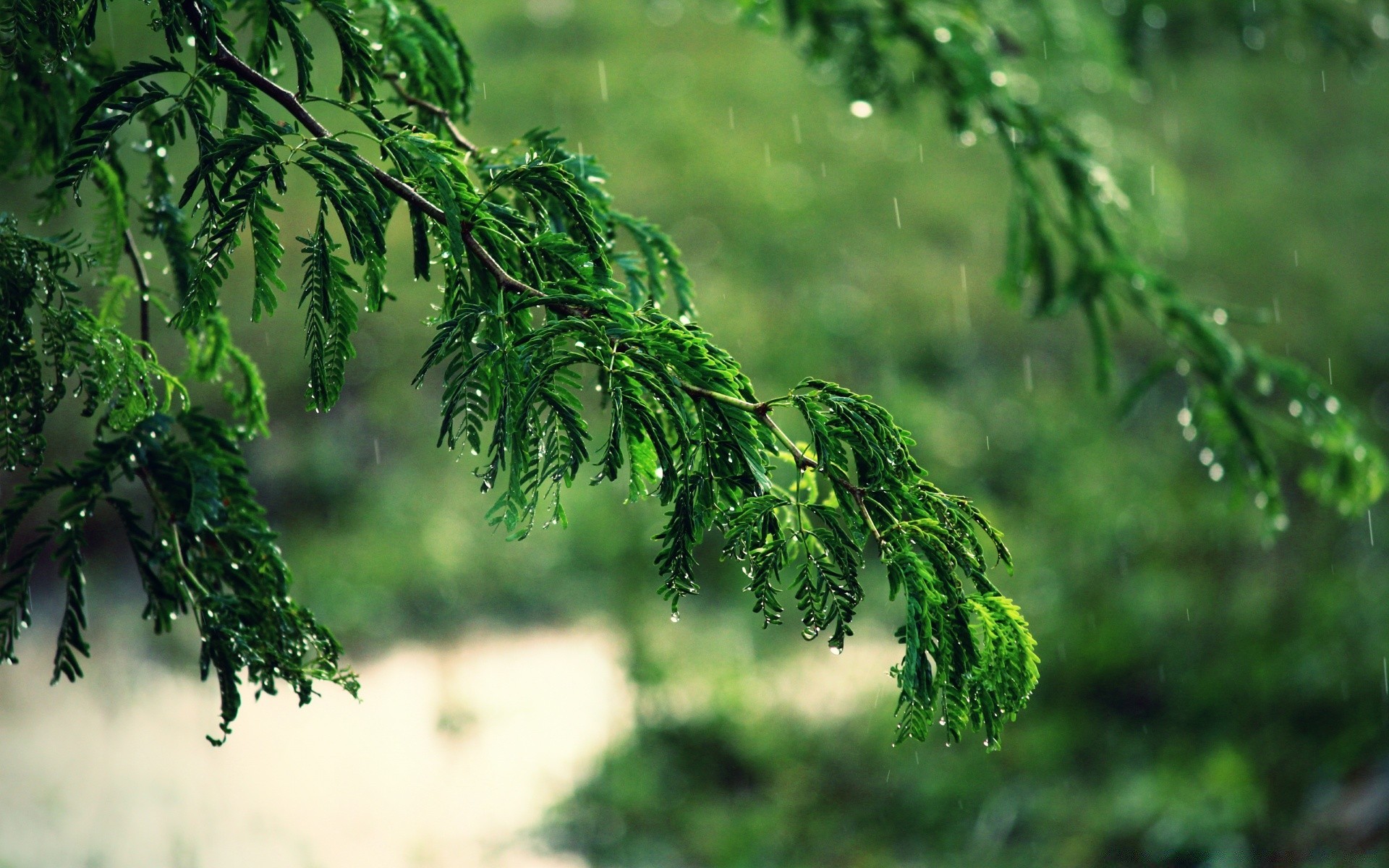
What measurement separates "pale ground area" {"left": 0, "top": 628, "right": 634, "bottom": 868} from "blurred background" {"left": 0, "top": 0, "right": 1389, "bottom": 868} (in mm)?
21

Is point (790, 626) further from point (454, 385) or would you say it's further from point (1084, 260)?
point (454, 385)

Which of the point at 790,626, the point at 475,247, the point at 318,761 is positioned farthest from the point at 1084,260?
the point at 318,761

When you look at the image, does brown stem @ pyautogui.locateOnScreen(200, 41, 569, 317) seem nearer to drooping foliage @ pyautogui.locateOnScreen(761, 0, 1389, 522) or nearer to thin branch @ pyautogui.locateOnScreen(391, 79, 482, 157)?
thin branch @ pyautogui.locateOnScreen(391, 79, 482, 157)

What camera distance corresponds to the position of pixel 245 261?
8.72 m

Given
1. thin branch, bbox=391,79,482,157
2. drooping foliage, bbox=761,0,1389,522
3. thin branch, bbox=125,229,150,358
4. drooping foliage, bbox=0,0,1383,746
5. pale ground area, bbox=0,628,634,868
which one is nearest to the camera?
drooping foliage, bbox=0,0,1383,746

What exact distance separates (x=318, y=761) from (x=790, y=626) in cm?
261

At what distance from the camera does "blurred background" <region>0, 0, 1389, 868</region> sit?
4688 millimetres

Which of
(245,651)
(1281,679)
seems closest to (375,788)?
(245,651)

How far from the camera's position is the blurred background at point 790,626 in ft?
15.4

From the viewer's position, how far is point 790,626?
639cm

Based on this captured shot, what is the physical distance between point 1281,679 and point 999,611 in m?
4.64

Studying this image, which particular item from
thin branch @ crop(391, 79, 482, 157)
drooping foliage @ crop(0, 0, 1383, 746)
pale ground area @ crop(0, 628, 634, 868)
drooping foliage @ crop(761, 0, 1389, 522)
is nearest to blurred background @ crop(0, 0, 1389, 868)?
pale ground area @ crop(0, 628, 634, 868)

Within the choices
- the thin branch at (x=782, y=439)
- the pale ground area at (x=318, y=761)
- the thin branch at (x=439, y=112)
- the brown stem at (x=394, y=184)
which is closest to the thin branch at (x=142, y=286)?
the thin branch at (x=439, y=112)

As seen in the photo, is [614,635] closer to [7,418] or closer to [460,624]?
[460,624]
